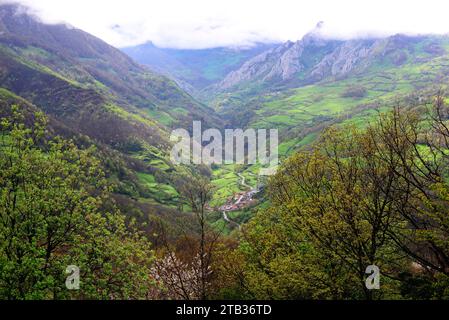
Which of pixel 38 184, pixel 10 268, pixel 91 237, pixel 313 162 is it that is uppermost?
pixel 313 162

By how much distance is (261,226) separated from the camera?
44312mm

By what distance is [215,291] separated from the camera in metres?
44.9

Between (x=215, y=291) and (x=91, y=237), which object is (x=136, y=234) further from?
(x=215, y=291)

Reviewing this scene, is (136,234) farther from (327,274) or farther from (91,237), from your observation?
(327,274)

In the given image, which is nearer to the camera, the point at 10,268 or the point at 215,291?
the point at 10,268

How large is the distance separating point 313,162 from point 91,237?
69.5 feet

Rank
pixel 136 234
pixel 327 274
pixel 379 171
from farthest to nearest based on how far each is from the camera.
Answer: pixel 136 234 < pixel 327 274 < pixel 379 171
